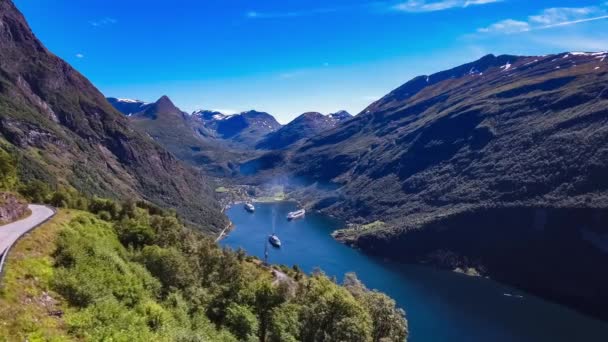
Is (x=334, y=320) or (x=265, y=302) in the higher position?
(x=265, y=302)

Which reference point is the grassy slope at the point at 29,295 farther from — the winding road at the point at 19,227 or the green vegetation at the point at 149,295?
the winding road at the point at 19,227

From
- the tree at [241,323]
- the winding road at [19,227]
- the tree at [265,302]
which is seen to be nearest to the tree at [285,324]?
the tree at [265,302]

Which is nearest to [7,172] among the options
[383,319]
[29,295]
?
[29,295]

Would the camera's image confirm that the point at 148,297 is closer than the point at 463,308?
Yes

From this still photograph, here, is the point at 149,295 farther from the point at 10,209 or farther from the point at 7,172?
the point at 7,172

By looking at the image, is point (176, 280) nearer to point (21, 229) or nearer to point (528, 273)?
point (21, 229)
